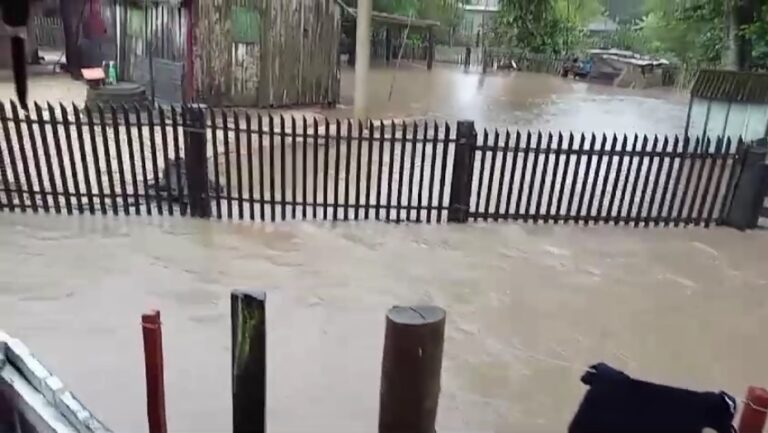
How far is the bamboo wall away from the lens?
40.4ft

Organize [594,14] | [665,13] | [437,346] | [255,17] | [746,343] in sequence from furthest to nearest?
[594,14], [665,13], [255,17], [746,343], [437,346]

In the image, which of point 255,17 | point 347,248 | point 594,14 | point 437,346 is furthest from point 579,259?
point 594,14

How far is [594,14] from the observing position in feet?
101

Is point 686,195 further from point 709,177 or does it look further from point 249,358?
point 249,358

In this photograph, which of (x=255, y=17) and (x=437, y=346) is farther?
(x=255, y=17)

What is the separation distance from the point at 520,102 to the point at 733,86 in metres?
7.57

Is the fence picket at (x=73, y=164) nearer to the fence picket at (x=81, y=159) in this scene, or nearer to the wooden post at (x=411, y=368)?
the fence picket at (x=81, y=159)

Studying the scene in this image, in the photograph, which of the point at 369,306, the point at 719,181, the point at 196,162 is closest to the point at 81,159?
the point at 196,162

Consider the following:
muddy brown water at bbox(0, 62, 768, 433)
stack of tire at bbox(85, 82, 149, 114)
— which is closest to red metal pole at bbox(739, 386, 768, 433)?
muddy brown water at bbox(0, 62, 768, 433)

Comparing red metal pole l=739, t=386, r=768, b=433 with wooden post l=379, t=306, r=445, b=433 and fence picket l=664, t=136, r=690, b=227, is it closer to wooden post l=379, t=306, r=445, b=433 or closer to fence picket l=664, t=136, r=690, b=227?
wooden post l=379, t=306, r=445, b=433

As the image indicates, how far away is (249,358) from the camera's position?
2.31 meters

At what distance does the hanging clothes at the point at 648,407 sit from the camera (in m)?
2.30

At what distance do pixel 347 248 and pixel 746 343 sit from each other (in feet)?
11.2

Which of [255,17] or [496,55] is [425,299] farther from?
[496,55]
